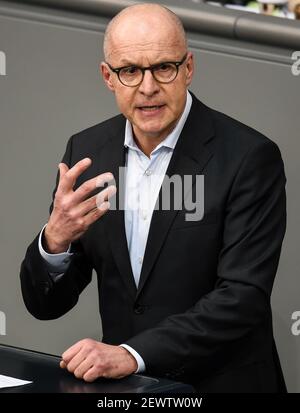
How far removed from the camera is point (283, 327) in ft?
8.89

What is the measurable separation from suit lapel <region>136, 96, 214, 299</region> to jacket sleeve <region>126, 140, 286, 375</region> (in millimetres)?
101

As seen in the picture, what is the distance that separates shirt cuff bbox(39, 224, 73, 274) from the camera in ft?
7.06

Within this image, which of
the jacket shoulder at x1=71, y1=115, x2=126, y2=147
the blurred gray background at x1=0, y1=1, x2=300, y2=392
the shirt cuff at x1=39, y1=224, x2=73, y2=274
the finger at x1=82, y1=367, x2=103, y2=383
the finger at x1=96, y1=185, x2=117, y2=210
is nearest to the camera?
the finger at x1=82, y1=367, x2=103, y2=383

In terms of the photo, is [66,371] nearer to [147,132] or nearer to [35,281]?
[35,281]

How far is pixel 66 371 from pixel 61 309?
0.40 m

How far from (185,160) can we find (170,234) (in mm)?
153

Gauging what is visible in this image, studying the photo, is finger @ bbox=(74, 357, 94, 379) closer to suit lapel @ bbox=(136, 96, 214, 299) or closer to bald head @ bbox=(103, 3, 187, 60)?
suit lapel @ bbox=(136, 96, 214, 299)

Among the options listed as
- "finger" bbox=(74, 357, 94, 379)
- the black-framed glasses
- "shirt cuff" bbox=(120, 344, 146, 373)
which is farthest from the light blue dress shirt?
"finger" bbox=(74, 357, 94, 379)

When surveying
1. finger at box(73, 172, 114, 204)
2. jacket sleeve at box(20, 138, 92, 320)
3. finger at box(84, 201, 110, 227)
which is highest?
finger at box(73, 172, 114, 204)

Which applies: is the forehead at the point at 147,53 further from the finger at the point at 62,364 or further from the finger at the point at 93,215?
the finger at the point at 62,364

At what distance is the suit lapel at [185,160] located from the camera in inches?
86.0

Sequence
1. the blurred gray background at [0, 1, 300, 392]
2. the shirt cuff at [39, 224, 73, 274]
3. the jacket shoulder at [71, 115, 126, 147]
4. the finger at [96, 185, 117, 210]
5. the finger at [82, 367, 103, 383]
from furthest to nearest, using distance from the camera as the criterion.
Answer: the blurred gray background at [0, 1, 300, 392] → the jacket shoulder at [71, 115, 126, 147] → the shirt cuff at [39, 224, 73, 274] → the finger at [96, 185, 117, 210] → the finger at [82, 367, 103, 383]

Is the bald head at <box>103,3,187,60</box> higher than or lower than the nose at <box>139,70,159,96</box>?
higher

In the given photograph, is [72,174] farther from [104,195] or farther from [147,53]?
[147,53]
